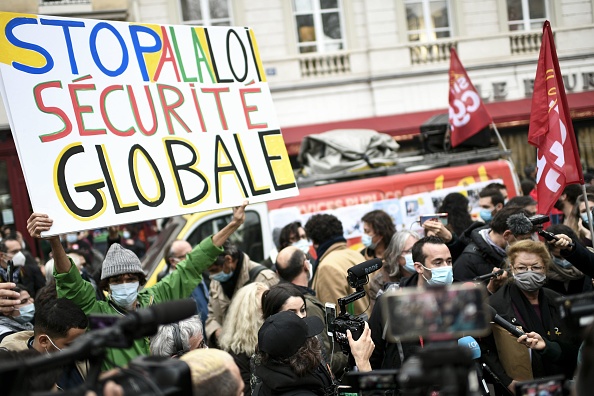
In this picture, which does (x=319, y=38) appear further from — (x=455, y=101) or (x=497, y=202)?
(x=497, y=202)

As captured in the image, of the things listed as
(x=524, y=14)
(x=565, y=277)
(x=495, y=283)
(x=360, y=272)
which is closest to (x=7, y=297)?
(x=360, y=272)

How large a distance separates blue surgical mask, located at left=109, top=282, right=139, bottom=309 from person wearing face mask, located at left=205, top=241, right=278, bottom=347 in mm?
1908

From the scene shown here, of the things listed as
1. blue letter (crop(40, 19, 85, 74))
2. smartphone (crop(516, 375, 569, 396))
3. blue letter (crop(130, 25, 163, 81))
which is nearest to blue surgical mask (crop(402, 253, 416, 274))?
blue letter (crop(130, 25, 163, 81))

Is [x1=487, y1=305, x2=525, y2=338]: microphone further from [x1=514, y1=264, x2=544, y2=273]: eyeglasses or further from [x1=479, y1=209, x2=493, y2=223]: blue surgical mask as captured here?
[x1=479, y1=209, x2=493, y2=223]: blue surgical mask

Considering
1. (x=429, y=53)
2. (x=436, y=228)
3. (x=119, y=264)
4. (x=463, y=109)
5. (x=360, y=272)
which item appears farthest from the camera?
(x=429, y=53)

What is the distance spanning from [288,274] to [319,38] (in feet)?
44.0

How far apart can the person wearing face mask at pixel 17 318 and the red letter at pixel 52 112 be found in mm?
1179

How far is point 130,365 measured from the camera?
2590 millimetres

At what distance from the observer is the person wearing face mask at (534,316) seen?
4.72 metres

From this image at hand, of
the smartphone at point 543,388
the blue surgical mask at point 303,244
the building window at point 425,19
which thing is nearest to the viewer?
the smartphone at point 543,388

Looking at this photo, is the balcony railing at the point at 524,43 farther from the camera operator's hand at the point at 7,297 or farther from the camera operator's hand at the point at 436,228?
the camera operator's hand at the point at 7,297

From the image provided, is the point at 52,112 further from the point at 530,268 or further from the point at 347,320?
the point at 530,268

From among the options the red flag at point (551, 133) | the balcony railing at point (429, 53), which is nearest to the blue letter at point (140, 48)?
the red flag at point (551, 133)

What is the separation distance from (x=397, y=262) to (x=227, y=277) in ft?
5.07
